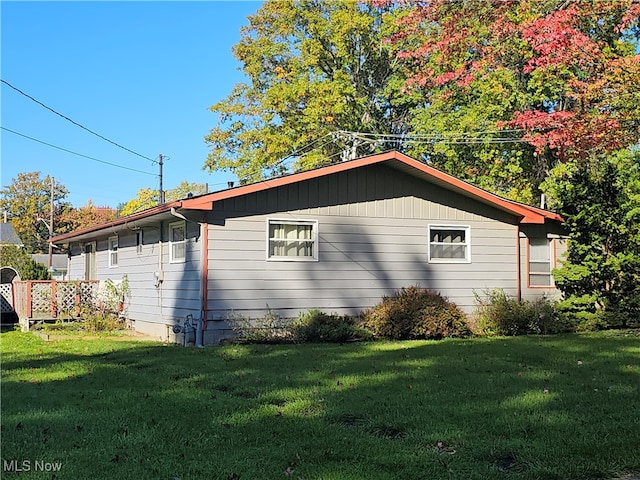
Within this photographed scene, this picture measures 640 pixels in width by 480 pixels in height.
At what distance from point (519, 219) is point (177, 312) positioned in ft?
28.4

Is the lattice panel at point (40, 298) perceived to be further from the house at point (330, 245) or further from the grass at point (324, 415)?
the grass at point (324, 415)

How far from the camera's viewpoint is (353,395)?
6.77m

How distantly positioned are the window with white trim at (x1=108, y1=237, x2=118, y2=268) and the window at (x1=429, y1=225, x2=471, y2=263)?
898 cm

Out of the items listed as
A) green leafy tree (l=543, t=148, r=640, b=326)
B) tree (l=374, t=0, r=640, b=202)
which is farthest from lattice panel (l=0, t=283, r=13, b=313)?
green leafy tree (l=543, t=148, r=640, b=326)

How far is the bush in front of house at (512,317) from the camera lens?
46.4 feet

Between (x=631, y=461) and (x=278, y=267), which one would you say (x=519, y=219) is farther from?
(x=631, y=461)

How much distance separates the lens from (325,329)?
12.4 metres

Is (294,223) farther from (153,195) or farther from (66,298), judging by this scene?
(153,195)

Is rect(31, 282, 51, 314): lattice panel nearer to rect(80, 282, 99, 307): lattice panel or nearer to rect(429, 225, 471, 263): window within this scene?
rect(80, 282, 99, 307): lattice panel

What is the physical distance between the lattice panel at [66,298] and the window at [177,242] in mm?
3774

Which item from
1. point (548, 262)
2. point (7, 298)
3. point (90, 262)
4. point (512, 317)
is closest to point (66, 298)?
point (7, 298)

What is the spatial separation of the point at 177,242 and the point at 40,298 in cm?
443

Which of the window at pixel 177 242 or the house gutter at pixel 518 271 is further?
the house gutter at pixel 518 271

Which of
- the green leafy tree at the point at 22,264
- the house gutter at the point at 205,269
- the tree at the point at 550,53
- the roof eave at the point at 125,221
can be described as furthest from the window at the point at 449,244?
the green leafy tree at the point at 22,264
